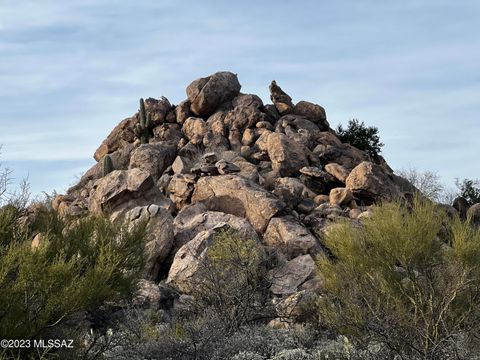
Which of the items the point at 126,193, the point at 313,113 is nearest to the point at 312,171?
the point at 126,193

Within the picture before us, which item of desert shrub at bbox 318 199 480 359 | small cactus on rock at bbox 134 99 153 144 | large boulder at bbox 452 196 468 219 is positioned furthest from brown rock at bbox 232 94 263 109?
desert shrub at bbox 318 199 480 359

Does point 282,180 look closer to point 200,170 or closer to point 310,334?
point 200,170

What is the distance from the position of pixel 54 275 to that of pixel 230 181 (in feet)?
47.2

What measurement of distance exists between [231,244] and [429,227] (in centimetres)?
459

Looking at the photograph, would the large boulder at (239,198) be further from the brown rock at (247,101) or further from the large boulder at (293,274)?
the brown rock at (247,101)

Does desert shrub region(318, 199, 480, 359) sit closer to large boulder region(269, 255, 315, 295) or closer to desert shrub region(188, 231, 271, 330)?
desert shrub region(188, 231, 271, 330)

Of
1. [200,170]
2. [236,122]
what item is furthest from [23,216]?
[236,122]

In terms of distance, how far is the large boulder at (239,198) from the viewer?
73.0 ft

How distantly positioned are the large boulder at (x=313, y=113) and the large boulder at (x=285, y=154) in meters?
5.03

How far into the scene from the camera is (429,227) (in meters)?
13.1

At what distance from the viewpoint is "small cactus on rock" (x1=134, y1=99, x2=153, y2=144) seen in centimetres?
3422

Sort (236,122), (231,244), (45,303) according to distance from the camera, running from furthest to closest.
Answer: (236,122) → (231,244) → (45,303)

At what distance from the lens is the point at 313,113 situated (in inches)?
1328

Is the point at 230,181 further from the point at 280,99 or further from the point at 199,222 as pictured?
the point at 280,99
